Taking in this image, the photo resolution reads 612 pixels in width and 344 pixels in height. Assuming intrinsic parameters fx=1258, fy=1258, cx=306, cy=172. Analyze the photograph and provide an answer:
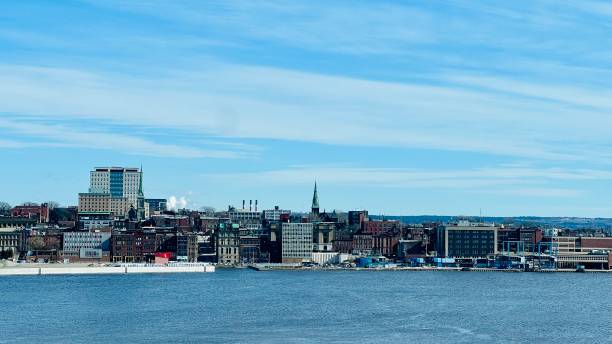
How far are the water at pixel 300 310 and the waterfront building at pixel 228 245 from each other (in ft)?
97.5

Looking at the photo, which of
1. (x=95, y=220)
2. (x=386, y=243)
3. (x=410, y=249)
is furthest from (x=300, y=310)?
(x=95, y=220)

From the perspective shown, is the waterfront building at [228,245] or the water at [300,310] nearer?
the water at [300,310]

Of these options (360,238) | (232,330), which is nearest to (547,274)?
(360,238)

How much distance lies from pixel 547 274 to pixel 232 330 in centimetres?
6777

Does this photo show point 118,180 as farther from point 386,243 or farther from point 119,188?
point 386,243

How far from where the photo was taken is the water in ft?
153

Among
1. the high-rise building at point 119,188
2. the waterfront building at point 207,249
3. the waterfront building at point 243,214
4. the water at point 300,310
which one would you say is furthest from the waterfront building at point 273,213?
the water at point 300,310

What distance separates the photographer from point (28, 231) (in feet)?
401

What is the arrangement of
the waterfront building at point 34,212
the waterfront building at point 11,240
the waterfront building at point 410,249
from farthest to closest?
the waterfront building at point 34,212 < the waterfront building at point 410,249 < the waterfront building at point 11,240

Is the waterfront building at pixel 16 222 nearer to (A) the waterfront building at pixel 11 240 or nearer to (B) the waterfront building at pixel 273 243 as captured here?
(A) the waterfront building at pixel 11 240

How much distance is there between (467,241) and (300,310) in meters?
67.8

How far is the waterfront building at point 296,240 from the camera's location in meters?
122

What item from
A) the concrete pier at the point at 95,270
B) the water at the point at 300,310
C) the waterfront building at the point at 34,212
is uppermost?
the waterfront building at the point at 34,212

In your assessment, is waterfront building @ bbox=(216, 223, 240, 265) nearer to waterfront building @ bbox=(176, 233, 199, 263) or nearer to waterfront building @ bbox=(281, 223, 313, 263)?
waterfront building @ bbox=(176, 233, 199, 263)
